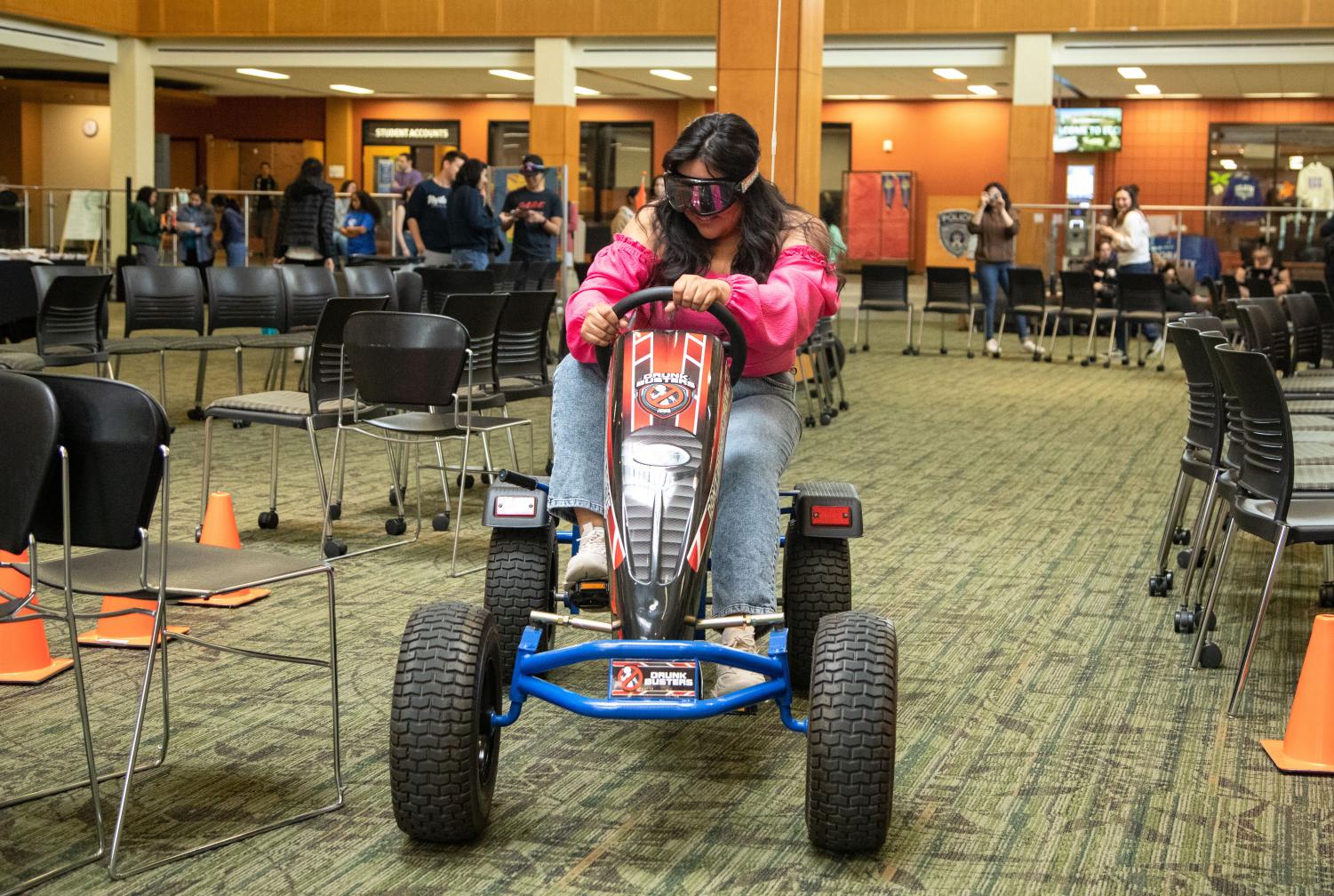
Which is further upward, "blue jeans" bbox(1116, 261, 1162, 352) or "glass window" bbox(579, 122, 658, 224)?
"glass window" bbox(579, 122, 658, 224)

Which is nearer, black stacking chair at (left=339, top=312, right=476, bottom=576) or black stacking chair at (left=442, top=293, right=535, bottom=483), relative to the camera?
black stacking chair at (left=339, top=312, right=476, bottom=576)

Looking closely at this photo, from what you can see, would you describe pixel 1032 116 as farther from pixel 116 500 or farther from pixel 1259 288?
pixel 116 500

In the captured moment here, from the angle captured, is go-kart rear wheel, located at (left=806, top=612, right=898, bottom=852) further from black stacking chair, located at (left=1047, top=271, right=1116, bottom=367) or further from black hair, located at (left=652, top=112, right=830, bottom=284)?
black stacking chair, located at (left=1047, top=271, right=1116, bottom=367)

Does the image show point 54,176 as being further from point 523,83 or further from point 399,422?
point 399,422

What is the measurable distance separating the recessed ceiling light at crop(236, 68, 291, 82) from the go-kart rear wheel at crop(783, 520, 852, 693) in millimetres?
19602

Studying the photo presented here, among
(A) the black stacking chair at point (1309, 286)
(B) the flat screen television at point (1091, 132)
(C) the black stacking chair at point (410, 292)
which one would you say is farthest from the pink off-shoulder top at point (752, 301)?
(B) the flat screen television at point (1091, 132)

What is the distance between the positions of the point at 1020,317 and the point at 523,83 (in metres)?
10.6

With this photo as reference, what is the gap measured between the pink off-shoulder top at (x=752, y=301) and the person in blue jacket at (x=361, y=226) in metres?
10.5

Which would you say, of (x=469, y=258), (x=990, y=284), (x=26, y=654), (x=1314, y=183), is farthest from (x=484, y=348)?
(x=1314, y=183)

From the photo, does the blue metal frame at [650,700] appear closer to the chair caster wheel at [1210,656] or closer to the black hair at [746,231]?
the black hair at [746,231]

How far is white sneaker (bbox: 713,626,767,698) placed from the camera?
3086mm

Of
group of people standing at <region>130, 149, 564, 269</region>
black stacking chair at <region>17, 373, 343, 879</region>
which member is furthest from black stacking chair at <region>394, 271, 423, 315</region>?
black stacking chair at <region>17, 373, 343, 879</region>

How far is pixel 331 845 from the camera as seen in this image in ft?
8.91

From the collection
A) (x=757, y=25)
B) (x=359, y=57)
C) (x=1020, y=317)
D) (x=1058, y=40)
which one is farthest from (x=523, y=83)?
(x=757, y=25)
